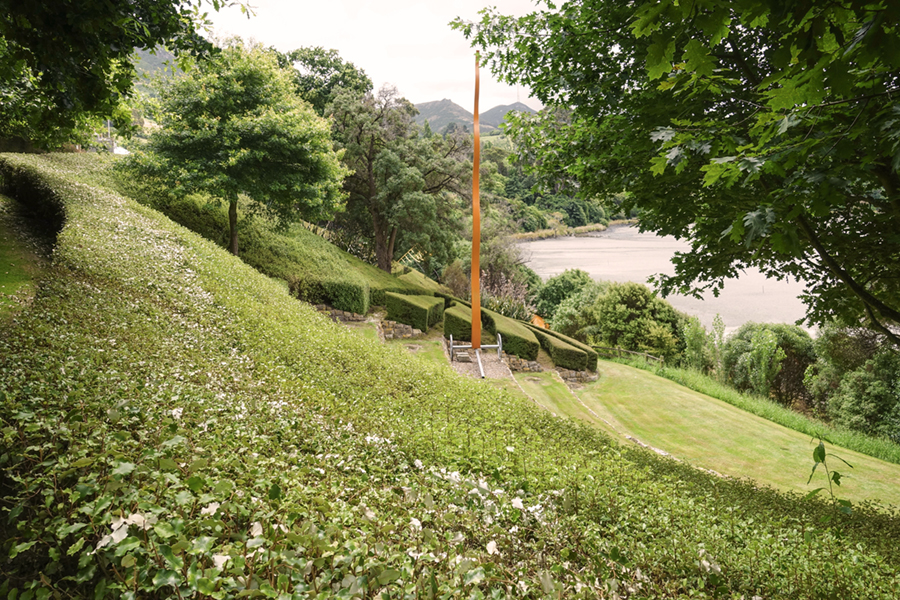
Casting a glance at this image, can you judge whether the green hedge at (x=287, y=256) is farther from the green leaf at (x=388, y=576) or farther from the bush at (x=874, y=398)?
the bush at (x=874, y=398)

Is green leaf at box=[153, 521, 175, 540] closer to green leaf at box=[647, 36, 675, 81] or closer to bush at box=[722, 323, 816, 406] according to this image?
green leaf at box=[647, 36, 675, 81]

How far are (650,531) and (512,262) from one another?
23.9m

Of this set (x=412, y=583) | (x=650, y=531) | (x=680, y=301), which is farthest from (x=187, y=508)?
(x=680, y=301)

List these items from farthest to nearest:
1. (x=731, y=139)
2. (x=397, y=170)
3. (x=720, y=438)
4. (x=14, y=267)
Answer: (x=397, y=170), (x=720, y=438), (x=14, y=267), (x=731, y=139)

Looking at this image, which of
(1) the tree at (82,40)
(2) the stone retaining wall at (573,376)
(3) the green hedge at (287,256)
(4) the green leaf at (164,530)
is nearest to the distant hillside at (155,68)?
(1) the tree at (82,40)

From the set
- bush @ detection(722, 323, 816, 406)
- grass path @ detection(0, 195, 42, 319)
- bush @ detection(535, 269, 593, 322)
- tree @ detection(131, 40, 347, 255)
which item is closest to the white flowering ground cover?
grass path @ detection(0, 195, 42, 319)

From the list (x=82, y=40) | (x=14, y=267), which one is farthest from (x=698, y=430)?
(x=14, y=267)

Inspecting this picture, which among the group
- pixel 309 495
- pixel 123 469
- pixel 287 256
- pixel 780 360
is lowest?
pixel 309 495

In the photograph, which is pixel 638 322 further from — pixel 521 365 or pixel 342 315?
pixel 342 315

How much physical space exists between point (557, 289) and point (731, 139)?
2466 cm

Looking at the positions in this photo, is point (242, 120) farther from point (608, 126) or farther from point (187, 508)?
point (187, 508)

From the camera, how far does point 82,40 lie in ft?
12.1

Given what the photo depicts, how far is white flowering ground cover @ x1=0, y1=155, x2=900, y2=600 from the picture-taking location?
1.66 meters

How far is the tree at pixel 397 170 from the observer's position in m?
17.4
